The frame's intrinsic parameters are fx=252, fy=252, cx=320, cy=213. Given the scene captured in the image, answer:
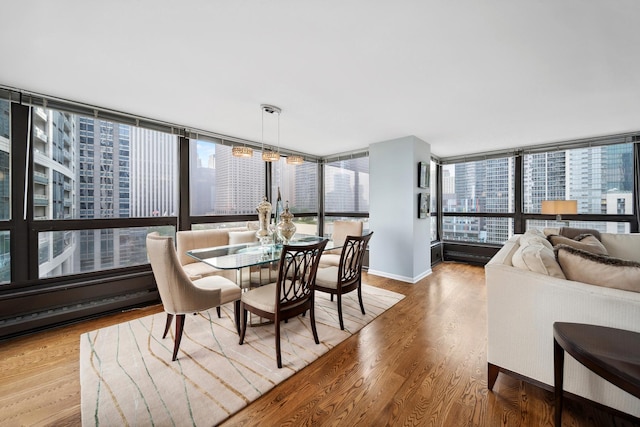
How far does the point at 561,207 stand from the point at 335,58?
13.8 feet

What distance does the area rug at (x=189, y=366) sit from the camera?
60.6 inches

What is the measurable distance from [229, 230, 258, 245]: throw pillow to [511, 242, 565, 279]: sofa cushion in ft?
9.78

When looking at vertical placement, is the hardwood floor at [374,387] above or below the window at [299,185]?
below

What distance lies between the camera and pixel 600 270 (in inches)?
56.9

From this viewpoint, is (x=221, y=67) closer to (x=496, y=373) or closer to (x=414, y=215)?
(x=496, y=373)

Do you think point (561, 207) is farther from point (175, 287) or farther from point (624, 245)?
point (175, 287)

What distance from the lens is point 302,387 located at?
1.75 m

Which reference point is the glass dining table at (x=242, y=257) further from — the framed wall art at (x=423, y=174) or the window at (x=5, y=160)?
the framed wall art at (x=423, y=174)

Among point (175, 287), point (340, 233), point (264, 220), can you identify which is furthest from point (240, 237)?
point (175, 287)

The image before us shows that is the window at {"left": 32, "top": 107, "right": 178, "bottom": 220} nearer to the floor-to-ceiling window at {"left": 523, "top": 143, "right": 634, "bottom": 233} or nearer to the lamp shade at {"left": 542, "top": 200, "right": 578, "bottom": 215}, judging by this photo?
the lamp shade at {"left": 542, "top": 200, "right": 578, "bottom": 215}

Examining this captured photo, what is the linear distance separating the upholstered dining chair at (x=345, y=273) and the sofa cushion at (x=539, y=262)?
129cm

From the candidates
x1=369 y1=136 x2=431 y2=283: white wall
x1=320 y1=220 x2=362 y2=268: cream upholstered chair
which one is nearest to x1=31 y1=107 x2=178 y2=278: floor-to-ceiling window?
x1=320 y1=220 x2=362 y2=268: cream upholstered chair

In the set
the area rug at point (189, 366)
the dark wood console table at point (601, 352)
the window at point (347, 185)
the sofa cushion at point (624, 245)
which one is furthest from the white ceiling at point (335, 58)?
the area rug at point (189, 366)

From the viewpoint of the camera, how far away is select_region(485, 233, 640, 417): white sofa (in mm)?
1306
